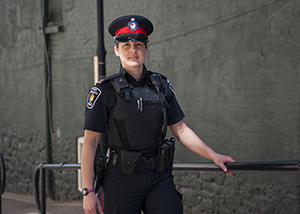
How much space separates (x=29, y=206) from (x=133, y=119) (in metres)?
7.30

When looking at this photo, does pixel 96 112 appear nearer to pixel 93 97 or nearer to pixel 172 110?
pixel 93 97

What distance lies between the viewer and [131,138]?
246 cm

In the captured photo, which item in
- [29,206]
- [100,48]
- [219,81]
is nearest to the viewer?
[100,48]

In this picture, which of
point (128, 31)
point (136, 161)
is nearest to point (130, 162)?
point (136, 161)

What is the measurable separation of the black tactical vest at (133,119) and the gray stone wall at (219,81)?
2726 millimetres

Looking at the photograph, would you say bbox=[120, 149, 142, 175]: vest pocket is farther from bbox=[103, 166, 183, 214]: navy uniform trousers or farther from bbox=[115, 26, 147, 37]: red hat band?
bbox=[115, 26, 147, 37]: red hat band

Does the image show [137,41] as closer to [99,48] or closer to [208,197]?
[99,48]

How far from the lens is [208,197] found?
5.89 metres

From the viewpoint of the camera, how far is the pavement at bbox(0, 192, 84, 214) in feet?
25.2

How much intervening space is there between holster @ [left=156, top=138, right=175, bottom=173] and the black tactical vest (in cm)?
6

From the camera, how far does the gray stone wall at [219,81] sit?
485cm

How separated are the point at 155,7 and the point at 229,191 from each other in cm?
313

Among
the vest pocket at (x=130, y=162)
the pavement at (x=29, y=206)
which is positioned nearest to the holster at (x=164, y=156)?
the vest pocket at (x=130, y=162)

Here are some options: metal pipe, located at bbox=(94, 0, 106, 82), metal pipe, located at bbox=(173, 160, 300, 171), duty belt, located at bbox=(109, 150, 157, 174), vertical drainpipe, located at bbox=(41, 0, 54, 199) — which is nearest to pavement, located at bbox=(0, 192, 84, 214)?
vertical drainpipe, located at bbox=(41, 0, 54, 199)
